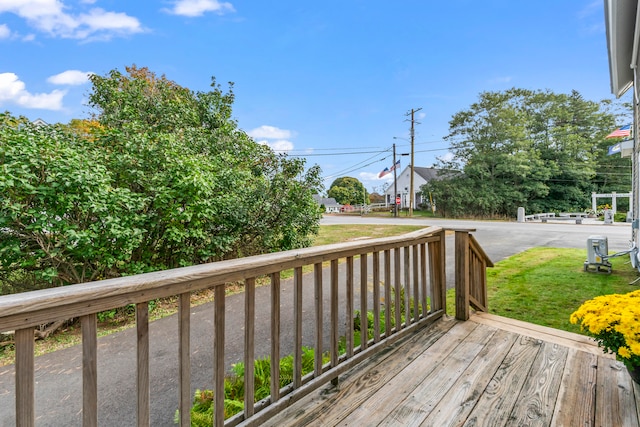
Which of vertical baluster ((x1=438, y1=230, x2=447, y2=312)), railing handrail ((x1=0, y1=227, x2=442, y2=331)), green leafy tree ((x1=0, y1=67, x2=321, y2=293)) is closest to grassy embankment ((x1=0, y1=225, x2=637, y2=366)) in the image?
green leafy tree ((x1=0, y1=67, x2=321, y2=293))

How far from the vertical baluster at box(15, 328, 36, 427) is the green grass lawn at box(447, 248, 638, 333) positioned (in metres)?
3.69

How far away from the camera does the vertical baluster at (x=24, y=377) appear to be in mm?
796

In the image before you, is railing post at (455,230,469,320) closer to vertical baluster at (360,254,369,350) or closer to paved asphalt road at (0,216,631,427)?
vertical baluster at (360,254,369,350)

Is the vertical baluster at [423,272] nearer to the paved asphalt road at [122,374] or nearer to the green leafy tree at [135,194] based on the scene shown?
the paved asphalt road at [122,374]

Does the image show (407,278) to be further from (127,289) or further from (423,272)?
(127,289)

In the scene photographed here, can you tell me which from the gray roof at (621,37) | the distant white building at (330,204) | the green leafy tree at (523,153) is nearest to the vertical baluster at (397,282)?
the gray roof at (621,37)

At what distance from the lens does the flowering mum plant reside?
1.50 meters

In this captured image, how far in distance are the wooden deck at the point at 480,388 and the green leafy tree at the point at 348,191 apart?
4075cm

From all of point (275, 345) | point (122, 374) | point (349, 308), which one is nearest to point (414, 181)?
point (349, 308)

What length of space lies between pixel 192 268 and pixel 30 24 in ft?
29.4

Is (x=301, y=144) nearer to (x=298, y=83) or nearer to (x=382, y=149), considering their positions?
(x=382, y=149)

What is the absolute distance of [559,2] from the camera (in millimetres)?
7180

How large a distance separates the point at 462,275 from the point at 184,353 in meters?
2.40

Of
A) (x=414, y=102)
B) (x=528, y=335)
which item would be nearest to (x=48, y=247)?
(x=528, y=335)
